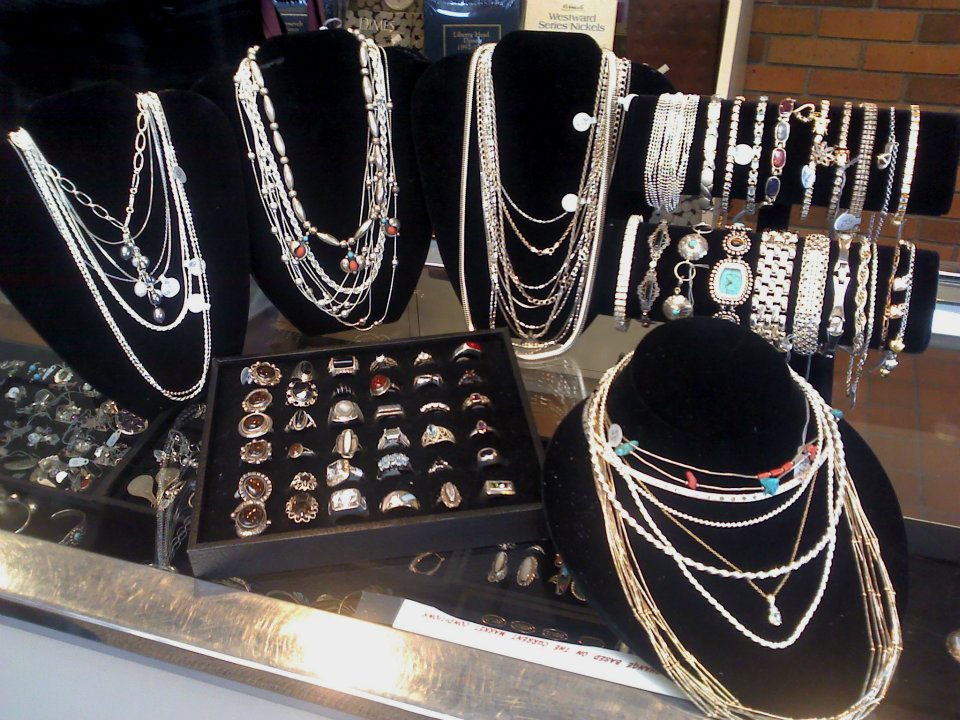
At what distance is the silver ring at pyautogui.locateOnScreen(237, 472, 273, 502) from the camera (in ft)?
2.58

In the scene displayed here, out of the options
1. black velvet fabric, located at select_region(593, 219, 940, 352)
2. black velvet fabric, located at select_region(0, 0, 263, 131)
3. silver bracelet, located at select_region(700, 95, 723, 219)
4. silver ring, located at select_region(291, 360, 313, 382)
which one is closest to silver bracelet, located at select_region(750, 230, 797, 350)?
black velvet fabric, located at select_region(593, 219, 940, 352)

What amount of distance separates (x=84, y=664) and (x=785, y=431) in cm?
74

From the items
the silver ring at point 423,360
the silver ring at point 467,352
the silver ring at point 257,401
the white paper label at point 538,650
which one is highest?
the silver ring at point 467,352

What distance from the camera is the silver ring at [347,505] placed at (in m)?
0.76

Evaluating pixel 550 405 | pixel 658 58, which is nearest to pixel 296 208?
pixel 550 405

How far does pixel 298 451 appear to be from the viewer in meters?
0.84

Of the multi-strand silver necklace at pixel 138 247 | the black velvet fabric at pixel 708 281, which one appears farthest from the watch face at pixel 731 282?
the multi-strand silver necklace at pixel 138 247

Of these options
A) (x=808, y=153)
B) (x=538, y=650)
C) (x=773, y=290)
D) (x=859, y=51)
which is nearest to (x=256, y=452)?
(x=538, y=650)

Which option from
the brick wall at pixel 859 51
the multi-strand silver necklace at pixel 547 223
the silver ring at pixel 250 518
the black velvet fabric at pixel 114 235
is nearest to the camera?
the silver ring at pixel 250 518

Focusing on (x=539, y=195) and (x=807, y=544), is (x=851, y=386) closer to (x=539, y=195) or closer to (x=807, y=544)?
(x=807, y=544)

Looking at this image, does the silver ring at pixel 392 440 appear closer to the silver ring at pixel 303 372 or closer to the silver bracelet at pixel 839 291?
the silver ring at pixel 303 372

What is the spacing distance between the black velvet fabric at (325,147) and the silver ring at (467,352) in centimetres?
23

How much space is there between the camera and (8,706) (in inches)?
34.0

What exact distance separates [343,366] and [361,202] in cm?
27
